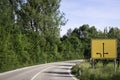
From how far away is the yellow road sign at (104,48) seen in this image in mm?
31469

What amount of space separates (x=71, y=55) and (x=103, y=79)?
90067 mm

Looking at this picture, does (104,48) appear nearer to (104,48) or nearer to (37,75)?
(104,48)

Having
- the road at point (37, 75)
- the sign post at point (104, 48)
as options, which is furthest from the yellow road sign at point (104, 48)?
the road at point (37, 75)

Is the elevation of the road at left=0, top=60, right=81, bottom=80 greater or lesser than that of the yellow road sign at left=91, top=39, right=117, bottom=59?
lesser

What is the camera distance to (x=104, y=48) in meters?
31.8

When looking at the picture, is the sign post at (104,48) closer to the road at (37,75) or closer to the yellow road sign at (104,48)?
the yellow road sign at (104,48)

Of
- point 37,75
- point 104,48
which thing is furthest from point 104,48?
point 37,75

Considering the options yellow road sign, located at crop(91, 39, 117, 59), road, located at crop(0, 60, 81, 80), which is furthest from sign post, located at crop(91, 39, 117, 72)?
road, located at crop(0, 60, 81, 80)

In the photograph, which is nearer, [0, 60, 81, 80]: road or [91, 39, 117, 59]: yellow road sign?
[91, 39, 117, 59]: yellow road sign

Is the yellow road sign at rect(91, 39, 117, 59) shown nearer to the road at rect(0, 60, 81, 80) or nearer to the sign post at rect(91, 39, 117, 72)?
the sign post at rect(91, 39, 117, 72)

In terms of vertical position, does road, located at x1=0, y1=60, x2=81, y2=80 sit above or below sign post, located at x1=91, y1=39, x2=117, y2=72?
below

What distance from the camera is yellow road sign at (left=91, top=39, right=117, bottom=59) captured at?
31.5 m

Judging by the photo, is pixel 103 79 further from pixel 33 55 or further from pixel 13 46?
pixel 33 55

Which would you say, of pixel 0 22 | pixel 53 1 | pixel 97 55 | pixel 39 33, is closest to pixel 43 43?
pixel 39 33
